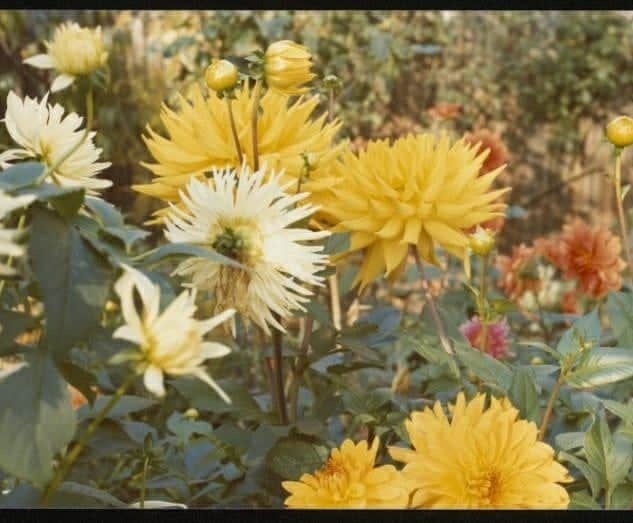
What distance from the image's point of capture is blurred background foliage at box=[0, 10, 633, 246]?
3.36m

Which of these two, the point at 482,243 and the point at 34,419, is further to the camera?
the point at 482,243

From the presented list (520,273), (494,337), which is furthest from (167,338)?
(520,273)

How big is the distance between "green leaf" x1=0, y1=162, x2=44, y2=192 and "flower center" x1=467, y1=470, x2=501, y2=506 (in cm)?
29

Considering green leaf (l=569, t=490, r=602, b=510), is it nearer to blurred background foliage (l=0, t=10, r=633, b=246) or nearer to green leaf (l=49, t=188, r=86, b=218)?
green leaf (l=49, t=188, r=86, b=218)

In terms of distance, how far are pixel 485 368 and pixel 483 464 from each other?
12cm

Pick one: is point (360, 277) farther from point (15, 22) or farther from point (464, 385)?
point (15, 22)

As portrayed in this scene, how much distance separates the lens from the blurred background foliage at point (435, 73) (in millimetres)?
3361

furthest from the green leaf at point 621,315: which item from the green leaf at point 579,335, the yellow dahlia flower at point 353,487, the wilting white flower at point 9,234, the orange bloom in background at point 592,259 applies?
the orange bloom in background at point 592,259

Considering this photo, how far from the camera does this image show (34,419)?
1.53ft

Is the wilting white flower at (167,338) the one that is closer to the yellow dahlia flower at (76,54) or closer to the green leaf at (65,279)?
the green leaf at (65,279)

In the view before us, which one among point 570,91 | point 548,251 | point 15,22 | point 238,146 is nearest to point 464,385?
point 238,146

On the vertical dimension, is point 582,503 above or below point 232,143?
below

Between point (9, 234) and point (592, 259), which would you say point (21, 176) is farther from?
point (592, 259)

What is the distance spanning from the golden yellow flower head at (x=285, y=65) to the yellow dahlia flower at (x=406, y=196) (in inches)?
3.6
